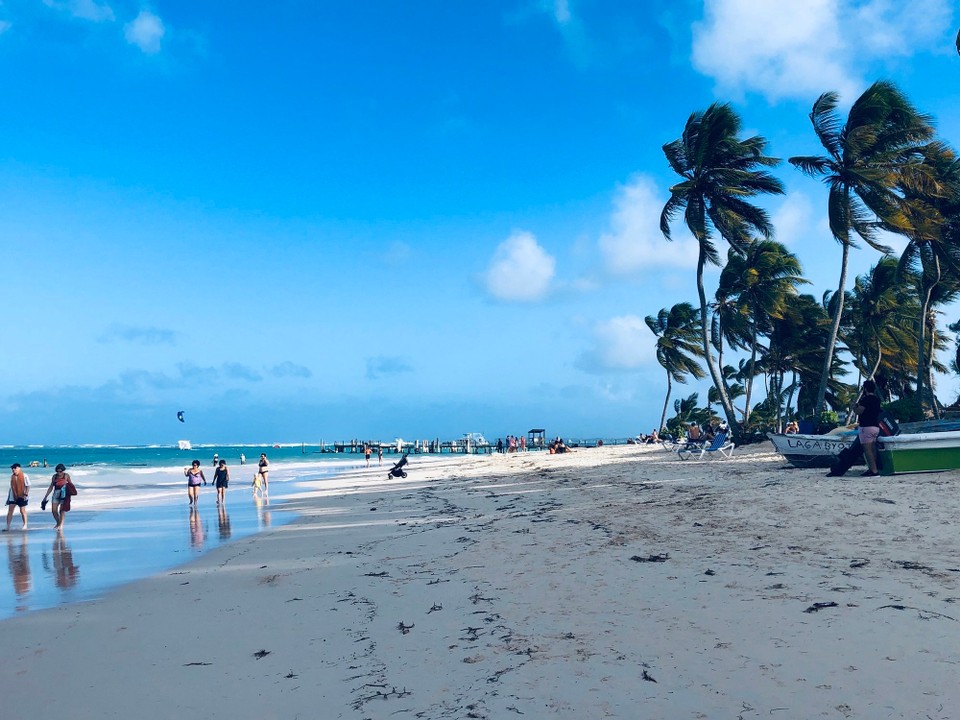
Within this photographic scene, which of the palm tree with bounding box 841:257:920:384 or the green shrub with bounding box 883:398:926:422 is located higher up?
the palm tree with bounding box 841:257:920:384

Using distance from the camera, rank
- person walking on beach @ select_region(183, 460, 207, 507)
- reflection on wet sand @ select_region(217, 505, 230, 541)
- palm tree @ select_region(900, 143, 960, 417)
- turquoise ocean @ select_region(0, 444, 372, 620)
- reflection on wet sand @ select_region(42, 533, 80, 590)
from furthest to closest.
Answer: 1. palm tree @ select_region(900, 143, 960, 417)
2. person walking on beach @ select_region(183, 460, 207, 507)
3. reflection on wet sand @ select_region(217, 505, 230, 541)
4. reflection on wet sand @ select_region(42, 533, 80, 590)
5. turquoise ocean @ select_region(0, 444, 372, 620)

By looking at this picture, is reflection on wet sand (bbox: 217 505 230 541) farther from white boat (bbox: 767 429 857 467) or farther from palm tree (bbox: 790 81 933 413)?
palm tree (bbox: 790 81 933 413)

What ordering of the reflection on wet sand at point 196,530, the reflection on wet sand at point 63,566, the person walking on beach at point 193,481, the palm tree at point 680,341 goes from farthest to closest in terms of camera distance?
1. the palm tree at point 680,341
2. the person walking on beach at point 193,481
3. the reflection on wet sand at point 196,530
4. the reflection on wet sand at point 63,566

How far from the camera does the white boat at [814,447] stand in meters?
13.8

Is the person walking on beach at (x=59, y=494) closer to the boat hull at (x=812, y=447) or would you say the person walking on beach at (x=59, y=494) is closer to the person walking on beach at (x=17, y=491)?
the person walking on beach at (x=17, y=491)

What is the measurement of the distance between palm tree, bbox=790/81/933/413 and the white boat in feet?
32.0

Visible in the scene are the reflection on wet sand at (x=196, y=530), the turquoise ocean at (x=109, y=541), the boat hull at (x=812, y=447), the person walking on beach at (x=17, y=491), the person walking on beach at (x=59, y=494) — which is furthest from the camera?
the person walking on beach at (x=17, y=491)

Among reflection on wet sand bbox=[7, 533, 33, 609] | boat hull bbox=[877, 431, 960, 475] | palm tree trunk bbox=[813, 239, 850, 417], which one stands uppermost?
palm tree trunk bbox=[813, 239, 850, 417]

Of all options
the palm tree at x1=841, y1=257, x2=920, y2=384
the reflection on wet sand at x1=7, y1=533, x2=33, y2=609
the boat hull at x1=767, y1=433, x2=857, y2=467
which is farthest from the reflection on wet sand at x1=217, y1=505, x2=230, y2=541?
the palm tree at x1=841, y1=257, x2=920, y2=384

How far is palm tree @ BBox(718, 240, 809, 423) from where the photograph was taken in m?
34.3

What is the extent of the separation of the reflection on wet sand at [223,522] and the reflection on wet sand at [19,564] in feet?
10.9

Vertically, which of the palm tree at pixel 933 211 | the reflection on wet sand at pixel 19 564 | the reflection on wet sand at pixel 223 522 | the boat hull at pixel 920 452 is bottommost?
the reflection on wet sand at pixel 223 522

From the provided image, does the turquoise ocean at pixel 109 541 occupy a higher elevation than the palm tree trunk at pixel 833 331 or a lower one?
lower

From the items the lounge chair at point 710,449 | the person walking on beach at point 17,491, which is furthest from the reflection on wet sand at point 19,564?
the lounge chair at point 710,449
